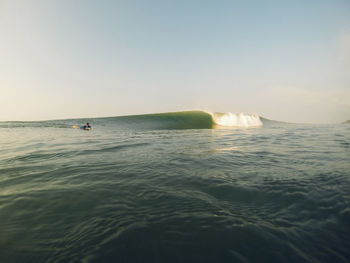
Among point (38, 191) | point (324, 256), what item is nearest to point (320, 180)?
point (324, 256)

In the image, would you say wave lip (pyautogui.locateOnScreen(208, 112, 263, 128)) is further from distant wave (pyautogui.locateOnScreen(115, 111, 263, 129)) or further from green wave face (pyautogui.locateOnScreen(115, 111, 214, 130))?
green wave face (pyautogui.locateOnScreen(115, 111, 214, 130))

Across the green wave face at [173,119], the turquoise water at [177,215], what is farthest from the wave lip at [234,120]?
the turquoise water at [177,215]

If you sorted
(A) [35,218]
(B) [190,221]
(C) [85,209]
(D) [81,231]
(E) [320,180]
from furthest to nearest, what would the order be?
1. (E) [320,180]
2. (C) [85,209]
3. (A) [35,218]
4. (B) [190,221]
5. (D) [81,231]

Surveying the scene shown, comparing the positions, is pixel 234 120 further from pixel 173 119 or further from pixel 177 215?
pixel 177 215

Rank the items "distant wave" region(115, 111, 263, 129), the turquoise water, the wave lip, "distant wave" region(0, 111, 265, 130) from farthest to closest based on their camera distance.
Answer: the wave lip
"distant wave" region(115, 111, 263, 129)
"distant wave" region(0, 111, 265, 130)
the turquoise water

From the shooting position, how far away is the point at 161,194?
8.13ft

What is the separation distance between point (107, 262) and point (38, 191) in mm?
2121

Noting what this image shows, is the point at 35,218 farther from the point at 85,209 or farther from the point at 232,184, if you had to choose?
the point at 232,184

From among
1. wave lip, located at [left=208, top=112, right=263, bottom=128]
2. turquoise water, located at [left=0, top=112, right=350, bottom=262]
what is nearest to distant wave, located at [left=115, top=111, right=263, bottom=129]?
wave lip, located at [left=208, top=112, right=263, bottom=128]

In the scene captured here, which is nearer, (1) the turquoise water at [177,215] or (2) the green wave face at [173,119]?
(1) the turquoise water at [177,215]

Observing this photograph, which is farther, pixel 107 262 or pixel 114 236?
pixel 114 236

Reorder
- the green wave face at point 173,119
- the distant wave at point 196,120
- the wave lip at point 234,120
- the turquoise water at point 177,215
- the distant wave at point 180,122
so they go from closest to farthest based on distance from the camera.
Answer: the turquoise water at point 177,215 → the distant wave at point 180,122 → the distant wave at point 196,120 → the wave lip at point 234,120 → the green wave face at point 173,119

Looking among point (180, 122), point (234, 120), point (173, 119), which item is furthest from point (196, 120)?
point (234, 120)

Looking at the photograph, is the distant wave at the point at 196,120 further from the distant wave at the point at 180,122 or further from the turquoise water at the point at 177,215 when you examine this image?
the turquoise water at the point at 177,215
